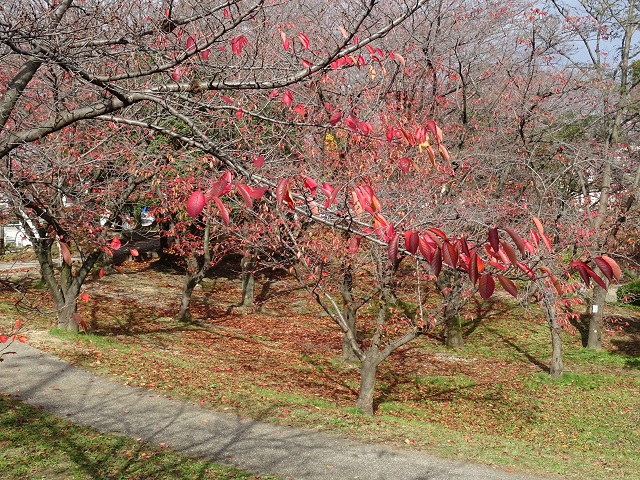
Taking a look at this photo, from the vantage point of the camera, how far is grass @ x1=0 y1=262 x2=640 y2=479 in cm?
915

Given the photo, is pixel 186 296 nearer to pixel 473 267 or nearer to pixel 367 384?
pixel 367 384

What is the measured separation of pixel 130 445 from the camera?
7027 millimetres

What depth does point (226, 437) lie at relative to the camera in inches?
304

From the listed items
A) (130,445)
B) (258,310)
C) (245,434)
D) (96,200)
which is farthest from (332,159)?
(258,310)

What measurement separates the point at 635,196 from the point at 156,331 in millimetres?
11907

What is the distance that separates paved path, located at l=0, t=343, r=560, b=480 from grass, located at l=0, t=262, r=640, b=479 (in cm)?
50

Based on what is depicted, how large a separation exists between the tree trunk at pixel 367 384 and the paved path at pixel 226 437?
197cm

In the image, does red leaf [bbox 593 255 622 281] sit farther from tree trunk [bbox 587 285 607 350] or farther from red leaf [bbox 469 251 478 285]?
tree trunk [bbox 587 285 607 350]

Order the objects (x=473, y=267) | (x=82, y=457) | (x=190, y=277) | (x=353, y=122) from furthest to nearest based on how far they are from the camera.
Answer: (x=190, y=277), (x=82, y=457), (x=353, y=122), (x=473, y=267)

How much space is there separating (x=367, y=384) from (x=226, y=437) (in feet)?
10.4

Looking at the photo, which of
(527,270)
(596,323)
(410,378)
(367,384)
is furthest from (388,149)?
(596,323)

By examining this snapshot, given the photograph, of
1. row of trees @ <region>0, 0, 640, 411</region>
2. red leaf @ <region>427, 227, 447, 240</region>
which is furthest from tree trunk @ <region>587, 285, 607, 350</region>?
red leaf @ <region>427, 227, 447, 240</region>

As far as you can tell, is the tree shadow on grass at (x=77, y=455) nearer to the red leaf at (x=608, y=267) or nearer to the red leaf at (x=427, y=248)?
the red leaf at (x=427, y=248)

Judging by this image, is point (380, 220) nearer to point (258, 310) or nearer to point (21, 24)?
point (21, 24)
